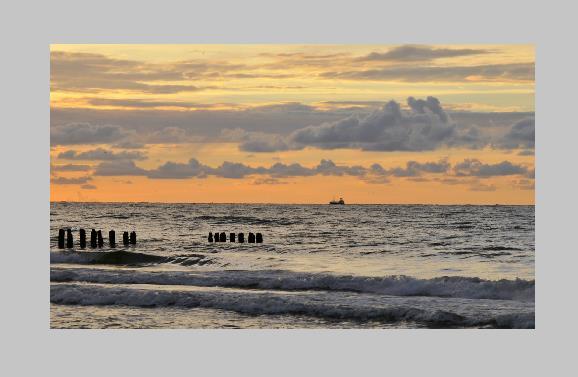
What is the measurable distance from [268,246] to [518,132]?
1271 cm

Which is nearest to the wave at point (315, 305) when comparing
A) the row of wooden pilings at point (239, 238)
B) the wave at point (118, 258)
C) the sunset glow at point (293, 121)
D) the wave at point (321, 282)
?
the wave at point (321, 282)

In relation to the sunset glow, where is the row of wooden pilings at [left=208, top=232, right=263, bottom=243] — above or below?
below

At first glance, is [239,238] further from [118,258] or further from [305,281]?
[305,281]

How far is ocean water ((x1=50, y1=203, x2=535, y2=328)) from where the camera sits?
18.2 meters

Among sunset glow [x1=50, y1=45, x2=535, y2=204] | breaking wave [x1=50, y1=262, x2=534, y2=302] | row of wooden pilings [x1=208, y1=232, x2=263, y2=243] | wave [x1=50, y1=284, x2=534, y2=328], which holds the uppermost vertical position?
sunset glow [x1=50, y1=45, x2=535, y2=204]

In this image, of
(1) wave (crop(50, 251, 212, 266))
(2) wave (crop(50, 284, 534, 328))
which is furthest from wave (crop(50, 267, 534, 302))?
(1) wave (crop(50, 251, 212, 266))

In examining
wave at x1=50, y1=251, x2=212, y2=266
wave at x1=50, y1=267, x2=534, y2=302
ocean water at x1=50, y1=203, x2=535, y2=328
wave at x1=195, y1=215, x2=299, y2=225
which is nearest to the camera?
ocean water at x1=50, y1=203, x2=535, y2=328

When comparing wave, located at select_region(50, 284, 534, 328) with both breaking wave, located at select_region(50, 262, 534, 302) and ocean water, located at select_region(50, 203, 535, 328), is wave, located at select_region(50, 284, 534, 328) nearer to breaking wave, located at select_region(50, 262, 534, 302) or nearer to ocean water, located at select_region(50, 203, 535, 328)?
ocean water, located at select_region(50, 203, 535, 328)

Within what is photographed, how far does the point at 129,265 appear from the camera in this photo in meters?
25.5

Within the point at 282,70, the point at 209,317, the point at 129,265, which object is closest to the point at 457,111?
the point at 282,70

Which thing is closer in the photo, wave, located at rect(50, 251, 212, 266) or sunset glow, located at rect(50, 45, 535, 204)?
sunset glow, located at rect(50, 45, 535, 204)

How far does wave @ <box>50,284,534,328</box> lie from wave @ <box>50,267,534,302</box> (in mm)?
1039

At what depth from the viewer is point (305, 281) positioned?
2186 cm

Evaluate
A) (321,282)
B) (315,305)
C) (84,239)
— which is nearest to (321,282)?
(321,282)
